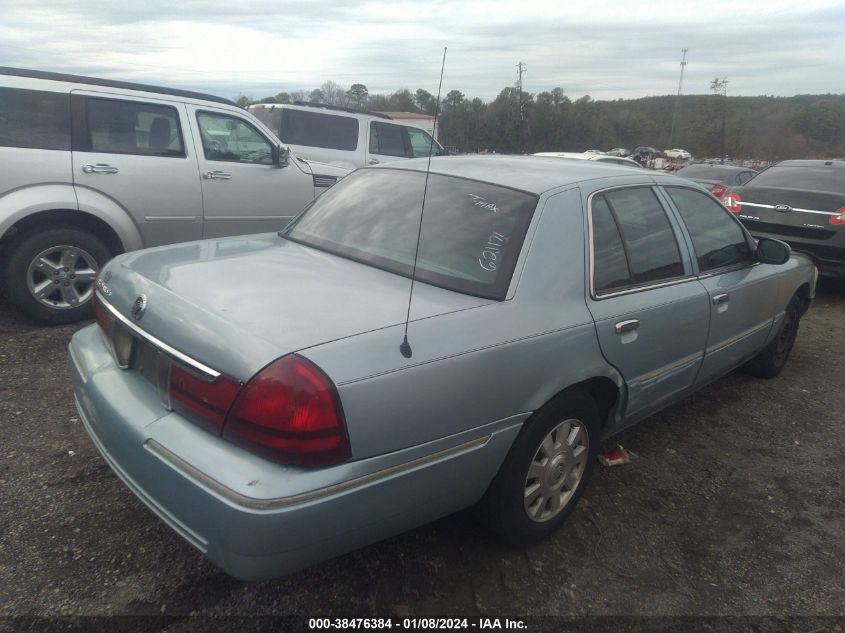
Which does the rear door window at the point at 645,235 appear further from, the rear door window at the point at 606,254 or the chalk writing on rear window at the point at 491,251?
the chalk writing on rear window at the point at 491,251

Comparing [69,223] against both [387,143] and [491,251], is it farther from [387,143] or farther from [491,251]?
[387,143]

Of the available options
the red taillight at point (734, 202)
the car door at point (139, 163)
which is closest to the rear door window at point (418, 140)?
the red taillight at point (734, 202)

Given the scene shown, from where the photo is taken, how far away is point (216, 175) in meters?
5.86

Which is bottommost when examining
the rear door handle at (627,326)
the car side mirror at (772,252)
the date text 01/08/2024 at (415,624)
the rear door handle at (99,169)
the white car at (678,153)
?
the date text 01/08/2024 at (415,624)

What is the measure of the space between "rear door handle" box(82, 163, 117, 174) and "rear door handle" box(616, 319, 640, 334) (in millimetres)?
4211

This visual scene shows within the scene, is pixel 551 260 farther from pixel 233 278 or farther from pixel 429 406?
pixel 233 278

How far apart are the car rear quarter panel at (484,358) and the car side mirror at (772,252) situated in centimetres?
182

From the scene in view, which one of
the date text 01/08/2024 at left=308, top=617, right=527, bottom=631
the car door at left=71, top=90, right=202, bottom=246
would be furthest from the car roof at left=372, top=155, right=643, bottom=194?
the car door at left=71, top=90, right=202, bottom=246

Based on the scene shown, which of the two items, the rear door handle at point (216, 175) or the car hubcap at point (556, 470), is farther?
the rear door handle at point (216, 175)

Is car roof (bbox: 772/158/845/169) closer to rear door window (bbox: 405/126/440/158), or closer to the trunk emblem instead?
rear door window (bbox: 405/126/440/158)

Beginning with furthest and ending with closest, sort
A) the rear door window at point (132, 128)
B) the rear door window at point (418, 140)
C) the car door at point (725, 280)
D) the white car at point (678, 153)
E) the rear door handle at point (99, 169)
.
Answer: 1. the white car at point (678, 153)
2. the rear door window at point (418, 140)
3. the rear door window at point (132, 128)
4. the rear door handle at point (99, 169)
5. the car door at point (725, 280)

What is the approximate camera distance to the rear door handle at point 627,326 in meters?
2.87

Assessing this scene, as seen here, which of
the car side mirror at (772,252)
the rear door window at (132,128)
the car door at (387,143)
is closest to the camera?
the car side mirror at (772,252)

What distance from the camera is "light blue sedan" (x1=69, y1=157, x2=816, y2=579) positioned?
6.39 feet
